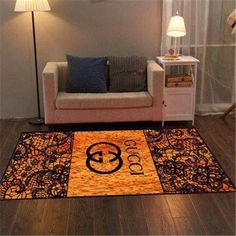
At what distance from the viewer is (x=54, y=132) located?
407 cm

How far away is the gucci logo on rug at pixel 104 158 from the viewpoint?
322cm

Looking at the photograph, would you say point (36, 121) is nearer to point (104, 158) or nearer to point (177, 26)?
point (104, 158)

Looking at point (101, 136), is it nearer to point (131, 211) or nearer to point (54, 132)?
point (54, 132)

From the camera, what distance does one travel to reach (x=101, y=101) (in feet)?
13.1

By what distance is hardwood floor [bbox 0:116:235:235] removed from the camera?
95.4 inches

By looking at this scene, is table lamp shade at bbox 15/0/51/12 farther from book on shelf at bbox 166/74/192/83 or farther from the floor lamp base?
book on shelf at bbox 166/74/192/83

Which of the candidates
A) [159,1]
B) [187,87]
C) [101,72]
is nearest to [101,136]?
[101,72]

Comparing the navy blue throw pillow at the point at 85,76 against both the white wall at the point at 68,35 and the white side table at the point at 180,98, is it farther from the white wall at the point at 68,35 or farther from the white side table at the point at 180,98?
the white side table at the point at 180,98

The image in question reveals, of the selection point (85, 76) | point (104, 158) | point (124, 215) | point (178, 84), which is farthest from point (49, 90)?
point (124, 215)

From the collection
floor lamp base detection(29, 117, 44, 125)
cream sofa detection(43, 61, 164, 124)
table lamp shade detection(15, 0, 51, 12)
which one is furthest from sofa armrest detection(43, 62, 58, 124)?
table lamp shade detection(15, 0, 51, 12)

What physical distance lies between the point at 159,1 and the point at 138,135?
1588mm

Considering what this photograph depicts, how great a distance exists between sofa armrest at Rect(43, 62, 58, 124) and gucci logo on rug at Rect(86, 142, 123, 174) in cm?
67

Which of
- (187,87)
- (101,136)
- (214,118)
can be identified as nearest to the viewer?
(101,136)

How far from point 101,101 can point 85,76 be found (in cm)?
38
